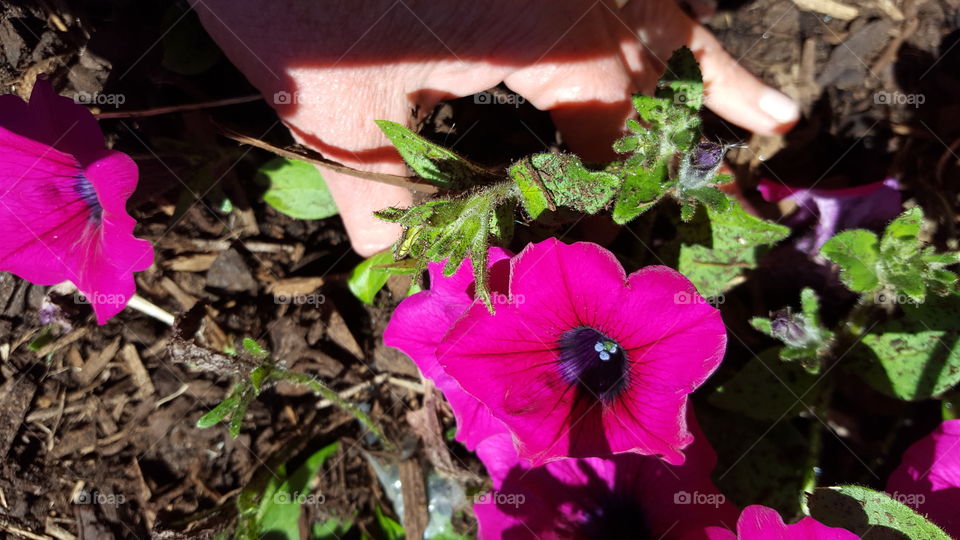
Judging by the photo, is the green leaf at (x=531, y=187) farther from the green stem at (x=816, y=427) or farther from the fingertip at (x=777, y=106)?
the green stem at (x=816, y=427)

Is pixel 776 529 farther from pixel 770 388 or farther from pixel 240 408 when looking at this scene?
pixel 240 408

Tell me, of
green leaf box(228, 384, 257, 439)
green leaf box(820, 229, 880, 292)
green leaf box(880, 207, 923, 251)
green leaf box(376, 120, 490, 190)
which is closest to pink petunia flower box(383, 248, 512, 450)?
green leaf box(376, 120, 490, 190)

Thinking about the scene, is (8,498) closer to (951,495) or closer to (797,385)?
(797,385)

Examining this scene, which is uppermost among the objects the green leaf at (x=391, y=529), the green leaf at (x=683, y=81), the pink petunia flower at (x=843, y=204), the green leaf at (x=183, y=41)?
the green leaf at (x=183, y=41)

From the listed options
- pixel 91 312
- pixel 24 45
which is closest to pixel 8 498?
pixel 91 312

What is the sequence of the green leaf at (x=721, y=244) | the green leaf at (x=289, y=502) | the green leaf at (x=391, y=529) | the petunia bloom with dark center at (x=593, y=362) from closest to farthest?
the petunia bloom with dark center at (x=593, y=362) → the green leaf at (x=721, y=244) → the green leaf at (x=289, y=502) → the green leaf at (x=391, y=529)

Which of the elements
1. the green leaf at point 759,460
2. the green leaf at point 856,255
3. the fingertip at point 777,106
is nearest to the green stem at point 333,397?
the green leaf at point 759,460

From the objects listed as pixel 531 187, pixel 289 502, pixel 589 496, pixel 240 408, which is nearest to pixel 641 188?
pixel 531 187

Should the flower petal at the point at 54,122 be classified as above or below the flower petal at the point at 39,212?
above
